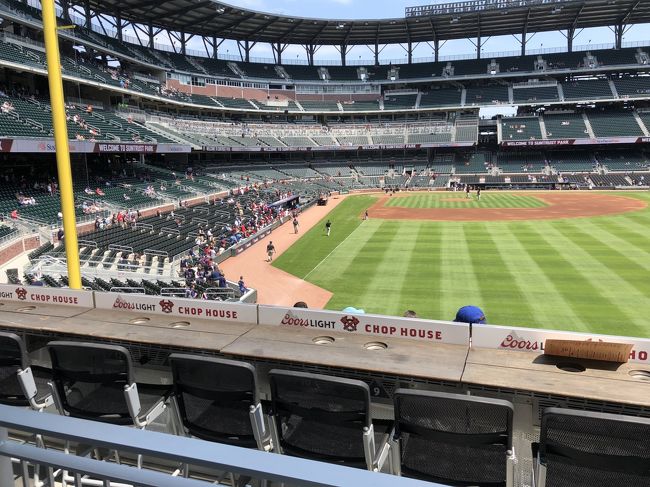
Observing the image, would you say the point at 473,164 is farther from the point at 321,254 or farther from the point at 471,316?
the point at 471,316

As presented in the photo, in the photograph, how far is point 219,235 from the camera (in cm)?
3052

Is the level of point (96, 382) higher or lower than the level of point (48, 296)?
higher

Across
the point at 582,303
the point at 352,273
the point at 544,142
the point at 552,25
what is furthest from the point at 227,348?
the point at 552,25

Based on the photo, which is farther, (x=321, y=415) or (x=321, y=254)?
(x=321, y=254)

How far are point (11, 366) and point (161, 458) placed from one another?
3147 millimetres

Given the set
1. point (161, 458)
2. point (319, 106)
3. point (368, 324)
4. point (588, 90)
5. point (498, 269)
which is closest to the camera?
point (161, 458)

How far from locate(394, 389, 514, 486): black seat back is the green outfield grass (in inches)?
540

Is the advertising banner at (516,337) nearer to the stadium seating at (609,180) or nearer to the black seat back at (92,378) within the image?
the black seat back at (92,378)

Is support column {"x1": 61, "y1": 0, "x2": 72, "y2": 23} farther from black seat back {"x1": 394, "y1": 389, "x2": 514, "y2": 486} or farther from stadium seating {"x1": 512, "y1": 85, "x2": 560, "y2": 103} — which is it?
stadium seating {"x1": 512, "y1": 85, "x2": 560, "y2": 103}

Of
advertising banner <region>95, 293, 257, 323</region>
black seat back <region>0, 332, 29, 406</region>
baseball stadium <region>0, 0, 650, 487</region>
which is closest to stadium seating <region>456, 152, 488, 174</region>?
baseball stadium <region>0, 0, 650, 487</region>

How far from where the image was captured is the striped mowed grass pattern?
46166 millimetres

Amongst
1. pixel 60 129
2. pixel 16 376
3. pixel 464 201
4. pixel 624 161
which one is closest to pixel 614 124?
pixel 624 161

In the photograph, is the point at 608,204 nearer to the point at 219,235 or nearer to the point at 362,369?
the point at 219,235

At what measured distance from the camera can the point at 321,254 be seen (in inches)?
1113
